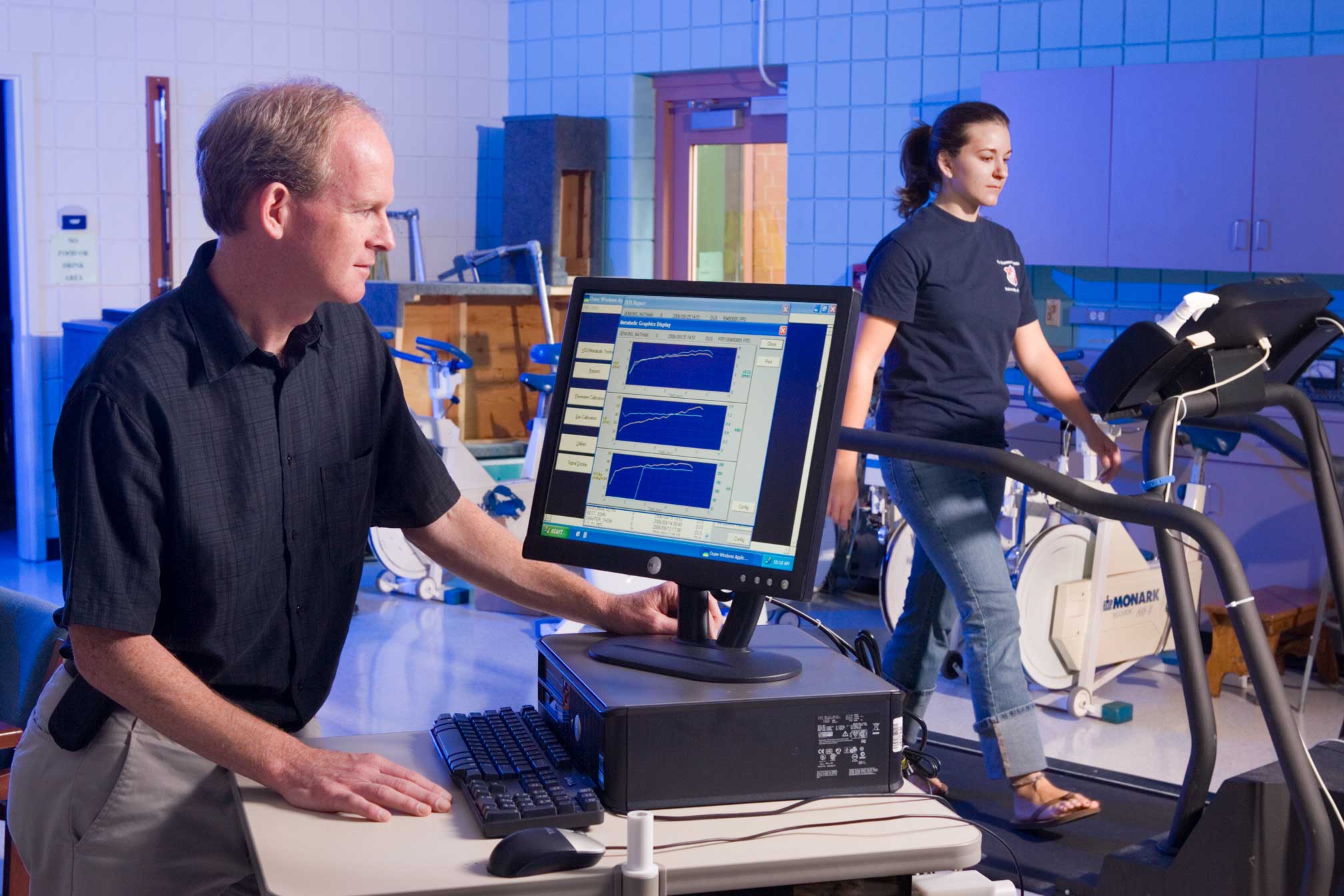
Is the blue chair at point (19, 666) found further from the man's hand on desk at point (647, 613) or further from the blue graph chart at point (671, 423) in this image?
the blue graph chart at point (671, 423)

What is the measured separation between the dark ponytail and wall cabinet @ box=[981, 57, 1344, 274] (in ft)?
6.47

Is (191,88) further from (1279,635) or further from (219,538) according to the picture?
(219,538)

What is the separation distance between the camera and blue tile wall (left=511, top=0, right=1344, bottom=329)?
5.56m

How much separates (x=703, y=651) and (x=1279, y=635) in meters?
3.57

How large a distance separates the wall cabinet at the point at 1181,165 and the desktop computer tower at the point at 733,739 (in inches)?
163

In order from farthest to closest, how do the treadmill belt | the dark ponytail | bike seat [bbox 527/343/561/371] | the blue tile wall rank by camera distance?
the blue tile wall
bike seat [bbox 527/343/561/371]
the dark ponytail
the treadmill belt

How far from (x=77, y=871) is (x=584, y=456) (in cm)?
73

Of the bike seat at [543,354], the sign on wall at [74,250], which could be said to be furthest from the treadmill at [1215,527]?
the sign on wall at [74,250]

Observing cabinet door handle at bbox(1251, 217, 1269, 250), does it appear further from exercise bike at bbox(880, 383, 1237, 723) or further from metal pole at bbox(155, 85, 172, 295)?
metal pole at bbox(155, 85, 172, 295)

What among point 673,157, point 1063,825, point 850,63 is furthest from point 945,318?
point 673,157

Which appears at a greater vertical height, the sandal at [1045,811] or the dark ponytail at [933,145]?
the dark ponytail at [933,145]

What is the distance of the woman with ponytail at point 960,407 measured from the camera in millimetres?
3301

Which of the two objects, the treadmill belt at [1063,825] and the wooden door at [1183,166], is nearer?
the treadmill belt at [1063,825]

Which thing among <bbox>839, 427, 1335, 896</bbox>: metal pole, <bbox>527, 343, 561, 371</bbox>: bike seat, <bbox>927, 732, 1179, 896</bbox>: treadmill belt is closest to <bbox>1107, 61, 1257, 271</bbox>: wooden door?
<bbox>527, 343, 561, 371</bbox>: bike seat
